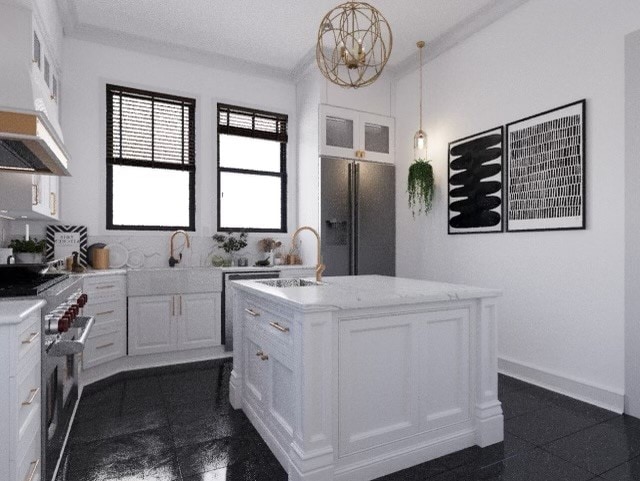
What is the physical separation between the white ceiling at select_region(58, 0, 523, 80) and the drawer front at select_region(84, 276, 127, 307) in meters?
2.51

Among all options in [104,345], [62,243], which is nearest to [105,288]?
[104,345]

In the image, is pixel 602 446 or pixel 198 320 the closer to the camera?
pixel 602 446

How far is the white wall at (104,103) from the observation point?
4.04 meters

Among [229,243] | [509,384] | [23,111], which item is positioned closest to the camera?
[23,111]

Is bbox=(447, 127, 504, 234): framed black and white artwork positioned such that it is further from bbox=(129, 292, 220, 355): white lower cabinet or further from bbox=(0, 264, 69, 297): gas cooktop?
bbox=(0, 264, 69, 297): gas cooktop

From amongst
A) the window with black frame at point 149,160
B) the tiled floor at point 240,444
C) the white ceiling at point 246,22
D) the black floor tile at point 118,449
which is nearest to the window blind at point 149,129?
the window with black frame at point 149,160

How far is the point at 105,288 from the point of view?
11.5 ft

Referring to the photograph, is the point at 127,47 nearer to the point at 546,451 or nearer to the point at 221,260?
the point at 221,260

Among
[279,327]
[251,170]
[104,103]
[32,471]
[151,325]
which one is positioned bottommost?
[32,471]

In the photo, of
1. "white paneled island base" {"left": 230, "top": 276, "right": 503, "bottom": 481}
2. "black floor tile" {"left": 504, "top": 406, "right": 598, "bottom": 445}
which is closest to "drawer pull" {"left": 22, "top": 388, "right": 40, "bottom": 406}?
"white paneled island base" {"left": 230, "top": 276, "right": 503, "bottom": 481}

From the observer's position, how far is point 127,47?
A: 4.27 m

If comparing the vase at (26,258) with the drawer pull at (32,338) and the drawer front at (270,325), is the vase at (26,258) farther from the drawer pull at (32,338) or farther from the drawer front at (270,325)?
the drawer front at (270,325)

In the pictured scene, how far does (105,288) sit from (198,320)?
0.92 metres

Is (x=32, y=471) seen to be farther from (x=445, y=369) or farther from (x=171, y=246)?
(x=171, y=246)
